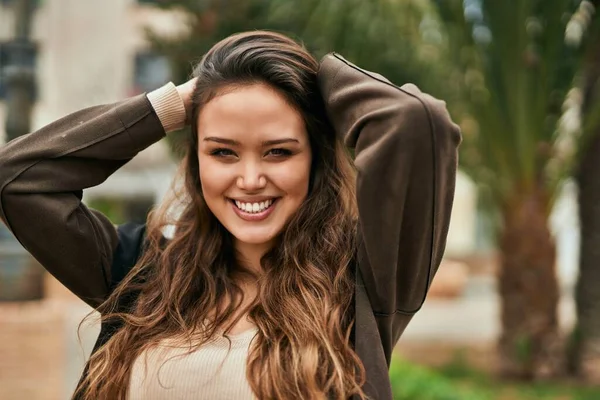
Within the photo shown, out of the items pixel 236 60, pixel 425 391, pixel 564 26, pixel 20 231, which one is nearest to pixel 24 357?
pixel 425 391

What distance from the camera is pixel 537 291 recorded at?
719 centimetres

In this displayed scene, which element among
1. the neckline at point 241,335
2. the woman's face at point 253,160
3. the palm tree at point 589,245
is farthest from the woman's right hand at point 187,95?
the palm tree at point 589,245

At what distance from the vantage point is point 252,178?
213cm

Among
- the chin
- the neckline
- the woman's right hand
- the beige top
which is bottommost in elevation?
the beige top

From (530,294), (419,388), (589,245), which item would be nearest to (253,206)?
(419,388)

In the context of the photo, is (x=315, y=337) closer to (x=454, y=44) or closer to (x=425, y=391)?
(x=425, y=391)

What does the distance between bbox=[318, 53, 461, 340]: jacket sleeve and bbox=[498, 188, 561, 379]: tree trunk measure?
524 cm

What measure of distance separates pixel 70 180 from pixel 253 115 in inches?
21.0

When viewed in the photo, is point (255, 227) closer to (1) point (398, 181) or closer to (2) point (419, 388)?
(1) point (398, 181)

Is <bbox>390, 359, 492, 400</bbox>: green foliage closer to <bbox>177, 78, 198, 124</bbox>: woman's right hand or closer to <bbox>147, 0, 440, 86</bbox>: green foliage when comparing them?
<bbox>147, 0, 440, 86</bbox>: green foliage

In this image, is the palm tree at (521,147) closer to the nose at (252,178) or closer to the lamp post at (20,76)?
the lamp post at (20,76)

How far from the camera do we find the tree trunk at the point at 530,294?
23.4 ft

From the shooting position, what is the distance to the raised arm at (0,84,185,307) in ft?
7.46

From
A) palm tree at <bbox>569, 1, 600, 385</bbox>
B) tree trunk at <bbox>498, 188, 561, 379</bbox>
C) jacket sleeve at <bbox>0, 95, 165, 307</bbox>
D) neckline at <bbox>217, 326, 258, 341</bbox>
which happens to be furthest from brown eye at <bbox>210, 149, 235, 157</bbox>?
palm tree at <bbox>569, 1, 600, 385</bbox>
